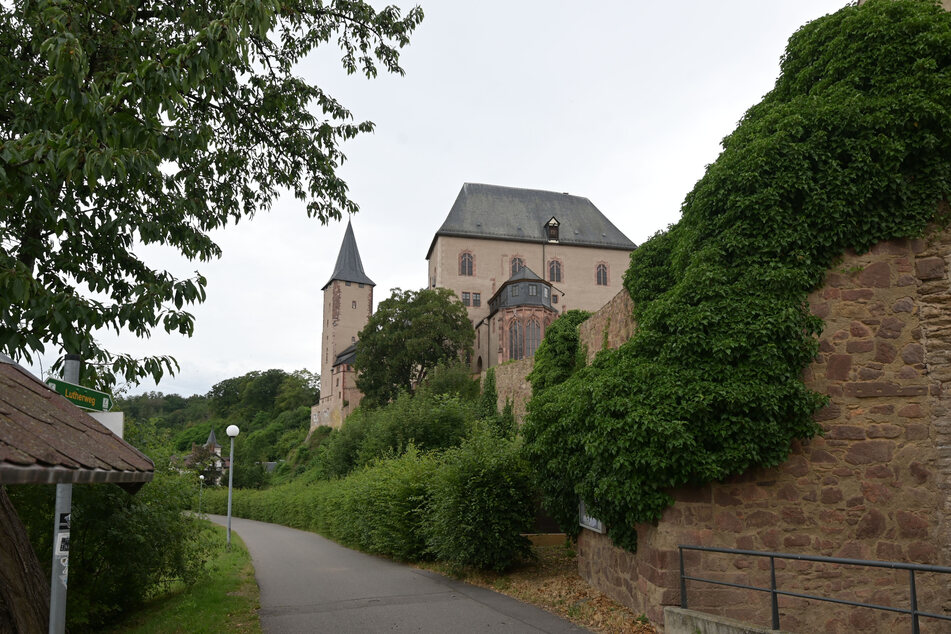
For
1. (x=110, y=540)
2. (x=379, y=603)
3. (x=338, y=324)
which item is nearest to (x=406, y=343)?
(x=338, y=324)

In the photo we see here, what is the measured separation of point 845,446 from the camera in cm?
857

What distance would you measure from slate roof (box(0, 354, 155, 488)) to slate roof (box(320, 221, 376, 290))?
73645mm

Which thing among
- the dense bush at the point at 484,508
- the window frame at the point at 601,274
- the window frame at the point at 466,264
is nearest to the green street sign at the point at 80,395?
the dense bush at the point at 484,508

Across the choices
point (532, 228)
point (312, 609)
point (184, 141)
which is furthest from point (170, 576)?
point (532, 228)

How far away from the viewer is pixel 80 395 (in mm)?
4492

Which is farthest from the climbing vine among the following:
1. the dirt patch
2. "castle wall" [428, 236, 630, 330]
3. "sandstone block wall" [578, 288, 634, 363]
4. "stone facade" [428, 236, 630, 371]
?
"castle wall" [428, 236, 630, 330]

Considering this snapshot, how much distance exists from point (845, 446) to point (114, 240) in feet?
27.5

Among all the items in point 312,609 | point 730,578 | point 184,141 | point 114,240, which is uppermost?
point 184,141

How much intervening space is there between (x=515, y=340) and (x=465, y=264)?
1105 cm

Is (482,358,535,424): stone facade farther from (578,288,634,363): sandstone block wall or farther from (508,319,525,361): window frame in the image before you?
(508,319,525,361): window frame

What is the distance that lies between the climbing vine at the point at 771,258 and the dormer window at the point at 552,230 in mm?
51779

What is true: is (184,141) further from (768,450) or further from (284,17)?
(768,450)

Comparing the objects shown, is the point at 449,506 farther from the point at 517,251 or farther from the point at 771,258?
the point at 517,251

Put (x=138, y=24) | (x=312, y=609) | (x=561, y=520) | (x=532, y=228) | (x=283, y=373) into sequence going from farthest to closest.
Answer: (x=283, y=373) → (x=532, y=228) → (x=561, y=520) → (x=312, y=609) → (x=138, y=24)
